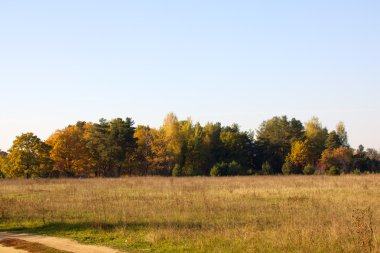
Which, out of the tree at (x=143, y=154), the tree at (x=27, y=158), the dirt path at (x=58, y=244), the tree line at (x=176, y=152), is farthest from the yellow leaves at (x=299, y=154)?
the dirt path at (x=58, y=244)

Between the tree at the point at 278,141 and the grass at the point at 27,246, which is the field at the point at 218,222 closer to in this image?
the grass at the point at 27,246

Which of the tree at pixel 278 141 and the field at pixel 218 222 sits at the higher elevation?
the tree at pixel 278 141

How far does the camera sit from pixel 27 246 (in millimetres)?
13281

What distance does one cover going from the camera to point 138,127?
3656 inches

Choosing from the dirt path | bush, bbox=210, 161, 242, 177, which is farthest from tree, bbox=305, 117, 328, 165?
the dirt path

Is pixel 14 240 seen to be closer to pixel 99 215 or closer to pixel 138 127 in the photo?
pixel 99 215

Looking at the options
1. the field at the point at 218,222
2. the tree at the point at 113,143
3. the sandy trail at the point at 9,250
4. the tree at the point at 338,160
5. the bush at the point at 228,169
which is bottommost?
the sandy trail at the point at 9,250

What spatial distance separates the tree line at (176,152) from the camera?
214 ft

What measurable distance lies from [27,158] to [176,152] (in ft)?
85.5

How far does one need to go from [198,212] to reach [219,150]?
6349cm

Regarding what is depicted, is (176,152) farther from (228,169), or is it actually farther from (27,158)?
(27,158)

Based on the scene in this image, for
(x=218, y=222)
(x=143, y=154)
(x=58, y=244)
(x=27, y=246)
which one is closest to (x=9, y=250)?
(x=27, y=246)

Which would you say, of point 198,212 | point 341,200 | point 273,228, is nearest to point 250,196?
point 341,200

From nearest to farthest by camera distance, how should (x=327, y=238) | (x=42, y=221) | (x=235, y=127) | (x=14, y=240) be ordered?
(x=327, y=238) → (x=14, y=240) → (x=42, y=221) → (x=235, y=127)
